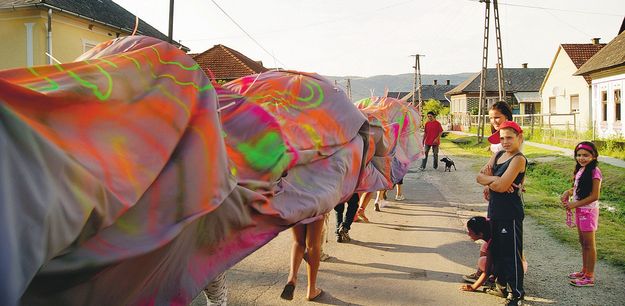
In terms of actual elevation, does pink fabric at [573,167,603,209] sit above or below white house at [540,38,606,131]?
below

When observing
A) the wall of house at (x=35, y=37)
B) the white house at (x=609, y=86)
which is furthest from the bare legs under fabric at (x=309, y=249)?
the white house at (x=609, y=86)

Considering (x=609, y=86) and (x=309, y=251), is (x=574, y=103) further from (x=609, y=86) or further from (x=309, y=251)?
(x=309, y=251)

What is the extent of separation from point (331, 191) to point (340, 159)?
0.48m

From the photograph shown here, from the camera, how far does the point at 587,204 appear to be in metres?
5.23

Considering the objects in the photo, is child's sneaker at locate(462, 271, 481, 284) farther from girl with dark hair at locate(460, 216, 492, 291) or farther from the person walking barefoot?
the person walking barefoot

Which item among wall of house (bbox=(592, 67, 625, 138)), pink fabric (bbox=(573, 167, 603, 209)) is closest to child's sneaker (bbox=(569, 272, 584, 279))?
pink fabric (bbox=(573, 167, 603, 209))

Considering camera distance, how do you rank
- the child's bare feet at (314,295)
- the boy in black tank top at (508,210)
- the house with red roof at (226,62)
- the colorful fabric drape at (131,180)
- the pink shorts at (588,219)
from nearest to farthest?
1. the colorful fabric drape at (131,180)
2. the boy in black tank top at (508,210)
3. the child's bare feet at (314,295)
4. the pink shorts at (588,219)
5. the house with red roof at (226,62)

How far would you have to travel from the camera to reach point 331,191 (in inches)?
169

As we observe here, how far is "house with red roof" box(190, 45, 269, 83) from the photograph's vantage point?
117 feet

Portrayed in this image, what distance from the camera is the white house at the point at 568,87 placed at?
31381 mm

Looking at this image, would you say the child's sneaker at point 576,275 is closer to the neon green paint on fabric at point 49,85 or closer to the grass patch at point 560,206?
the grass patch at point 560,206

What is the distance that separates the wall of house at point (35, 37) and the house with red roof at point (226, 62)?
55.8ft

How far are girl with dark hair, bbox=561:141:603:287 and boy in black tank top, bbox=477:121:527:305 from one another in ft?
2.69

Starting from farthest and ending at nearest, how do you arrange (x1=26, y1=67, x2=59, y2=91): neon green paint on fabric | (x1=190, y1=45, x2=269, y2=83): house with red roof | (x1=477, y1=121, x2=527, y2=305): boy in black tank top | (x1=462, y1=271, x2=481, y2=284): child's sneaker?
(x1=190, y1=45, x2=269, y2=83): house with red roof < (x1=462, y1=271, x2=481, y2=284): child's sneaker < (x1=477, y1=121, x2=527, y2=305): boy in black tank top < (x1=26, y1=67, x2=59, y2=91): neon green paint on fabric
